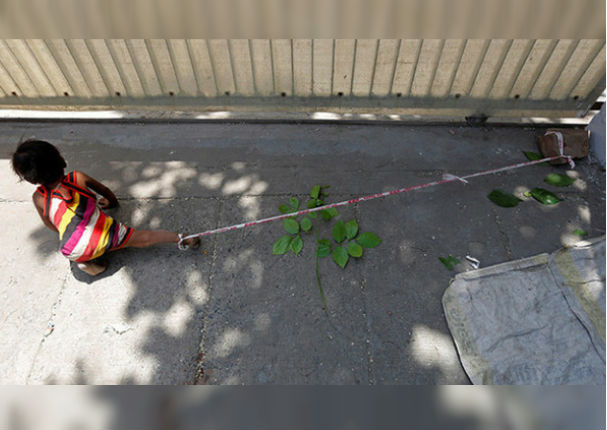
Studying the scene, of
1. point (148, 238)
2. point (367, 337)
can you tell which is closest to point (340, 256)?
point (367, 337)

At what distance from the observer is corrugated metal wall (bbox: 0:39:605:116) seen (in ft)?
11.5

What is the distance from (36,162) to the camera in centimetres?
228

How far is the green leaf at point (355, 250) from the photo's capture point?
2.95 meters

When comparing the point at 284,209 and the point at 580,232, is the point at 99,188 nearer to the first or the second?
the point at 284,209

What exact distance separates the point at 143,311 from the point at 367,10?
3027mm

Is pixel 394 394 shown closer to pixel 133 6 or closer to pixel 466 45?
pixel 466 45

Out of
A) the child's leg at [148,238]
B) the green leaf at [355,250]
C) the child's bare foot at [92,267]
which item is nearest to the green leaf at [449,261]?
the green leaf at [355,250]

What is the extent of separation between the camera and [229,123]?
409 centimetres

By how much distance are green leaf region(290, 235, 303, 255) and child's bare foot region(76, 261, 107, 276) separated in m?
1.50

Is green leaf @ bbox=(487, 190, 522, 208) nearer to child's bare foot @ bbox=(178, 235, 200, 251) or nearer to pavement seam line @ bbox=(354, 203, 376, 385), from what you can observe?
pavement seam line @ bbox=(354, 203, 376, 385)

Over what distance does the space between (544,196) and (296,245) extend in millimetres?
2331

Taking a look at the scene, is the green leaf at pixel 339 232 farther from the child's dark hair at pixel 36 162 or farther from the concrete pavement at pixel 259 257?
the child's dark hair at pixel 36 162

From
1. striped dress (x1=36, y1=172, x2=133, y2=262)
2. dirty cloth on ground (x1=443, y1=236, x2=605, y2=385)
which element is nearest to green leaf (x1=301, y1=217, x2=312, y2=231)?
dirty cloth on ground (x1=443, y1=236, x2=605, y2=385)

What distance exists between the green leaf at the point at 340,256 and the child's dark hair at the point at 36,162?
6.83 feet
